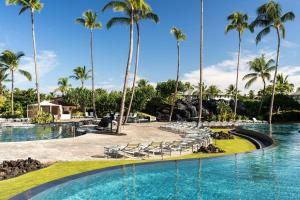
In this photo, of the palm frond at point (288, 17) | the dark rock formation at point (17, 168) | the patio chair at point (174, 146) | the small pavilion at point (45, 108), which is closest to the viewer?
the dark rock formation at point (17, 168)

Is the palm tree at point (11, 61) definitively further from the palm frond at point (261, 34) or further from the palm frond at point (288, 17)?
the palm frond at point (288, 17)

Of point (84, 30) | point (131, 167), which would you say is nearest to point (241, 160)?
point (131, 167)

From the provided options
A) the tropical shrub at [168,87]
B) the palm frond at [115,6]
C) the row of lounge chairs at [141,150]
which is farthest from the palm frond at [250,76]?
the row of lounge chairs at [141,150]

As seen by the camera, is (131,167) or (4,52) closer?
(131,167)

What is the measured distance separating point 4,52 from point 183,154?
155ft

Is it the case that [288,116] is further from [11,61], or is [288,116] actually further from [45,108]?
[11,61]

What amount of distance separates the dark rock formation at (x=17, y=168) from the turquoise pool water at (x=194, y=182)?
2608 millimetres

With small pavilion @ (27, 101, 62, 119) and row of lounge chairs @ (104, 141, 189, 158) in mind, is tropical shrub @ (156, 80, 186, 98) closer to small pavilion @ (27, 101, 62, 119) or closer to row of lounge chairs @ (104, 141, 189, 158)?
small pavilion @ (27, 101, 62, 119)

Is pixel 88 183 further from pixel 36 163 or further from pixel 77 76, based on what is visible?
pixel 77 76

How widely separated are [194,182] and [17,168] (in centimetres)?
683

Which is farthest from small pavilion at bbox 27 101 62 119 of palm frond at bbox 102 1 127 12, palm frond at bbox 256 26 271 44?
palm frond at bbox 256 26 271 44

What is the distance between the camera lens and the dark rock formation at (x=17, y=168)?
1133 cm

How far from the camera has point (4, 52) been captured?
2126 inches

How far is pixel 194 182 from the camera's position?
37.3 ft
